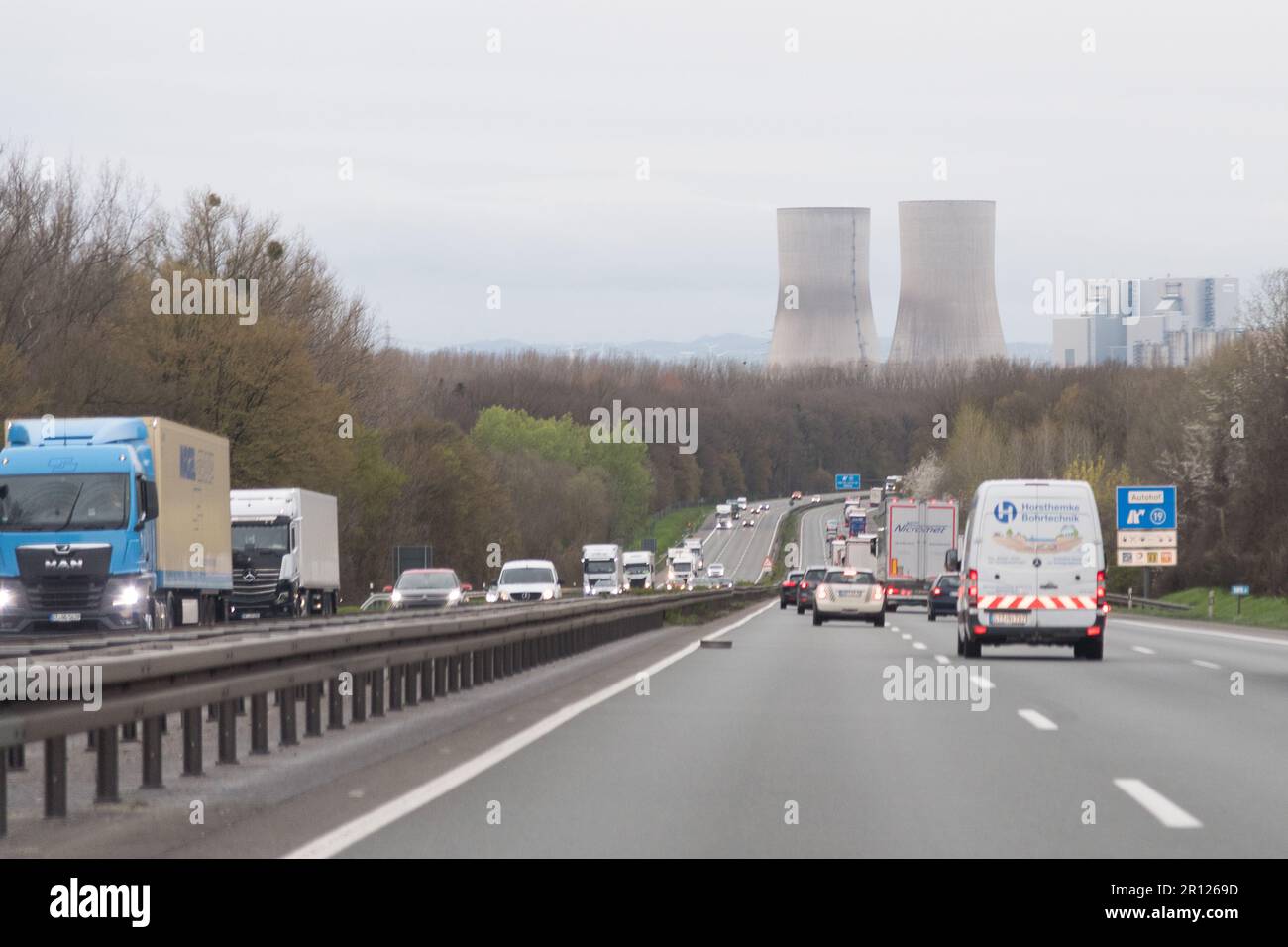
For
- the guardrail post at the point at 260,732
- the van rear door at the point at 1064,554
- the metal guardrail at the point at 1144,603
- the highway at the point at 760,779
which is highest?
the van rear door at the point at 1064,554

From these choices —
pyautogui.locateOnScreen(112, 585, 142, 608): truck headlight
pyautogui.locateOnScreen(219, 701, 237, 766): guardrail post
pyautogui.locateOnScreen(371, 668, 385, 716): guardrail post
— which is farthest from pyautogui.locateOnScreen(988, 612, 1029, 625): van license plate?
pyautogui.locateOnScreen(219, 701, 237, 766): guardrail post

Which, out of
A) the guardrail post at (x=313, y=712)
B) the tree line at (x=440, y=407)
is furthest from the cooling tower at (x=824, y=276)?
the guardrail post at (x=313, y=712)

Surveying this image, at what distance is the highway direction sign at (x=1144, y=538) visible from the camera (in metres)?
64.8

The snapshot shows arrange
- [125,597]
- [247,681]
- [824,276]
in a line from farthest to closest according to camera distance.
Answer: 1. [824,276]
2. [125,597]
3. [247,681]

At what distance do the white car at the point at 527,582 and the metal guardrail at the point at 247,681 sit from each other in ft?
92.8

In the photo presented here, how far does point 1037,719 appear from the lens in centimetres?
1591

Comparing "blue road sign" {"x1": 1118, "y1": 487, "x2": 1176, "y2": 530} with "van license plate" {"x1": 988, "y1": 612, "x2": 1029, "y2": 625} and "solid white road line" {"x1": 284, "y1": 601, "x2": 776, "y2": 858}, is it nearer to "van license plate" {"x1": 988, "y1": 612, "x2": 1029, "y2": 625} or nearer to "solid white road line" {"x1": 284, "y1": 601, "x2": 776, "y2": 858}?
"van license plate" {"x1": 988, "y1": 612, "x2": 1029, "y2": 625}

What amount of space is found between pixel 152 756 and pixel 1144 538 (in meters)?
57.7

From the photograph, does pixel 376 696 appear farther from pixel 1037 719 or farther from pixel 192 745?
pixel 1037 719

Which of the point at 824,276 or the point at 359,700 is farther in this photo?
the point at 824,276

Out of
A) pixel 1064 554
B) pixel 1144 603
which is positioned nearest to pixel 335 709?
pixel 1064 554

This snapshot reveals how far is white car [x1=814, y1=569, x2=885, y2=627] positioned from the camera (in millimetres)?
42812

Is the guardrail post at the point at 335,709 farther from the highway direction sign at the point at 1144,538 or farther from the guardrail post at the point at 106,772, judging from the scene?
the highway direction sign at the point at 1144,538
